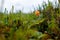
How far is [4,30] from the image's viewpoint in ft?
5.37

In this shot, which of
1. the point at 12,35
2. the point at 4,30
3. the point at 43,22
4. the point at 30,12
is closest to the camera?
the point at 12,35

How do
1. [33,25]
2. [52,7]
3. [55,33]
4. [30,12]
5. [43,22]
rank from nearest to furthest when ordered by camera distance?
[55,33] < [33,25] < [43,22] < [52,7] < [30,12]

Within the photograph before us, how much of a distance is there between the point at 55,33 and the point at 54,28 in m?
0.05

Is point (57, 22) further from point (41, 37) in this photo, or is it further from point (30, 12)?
point (30, 12)

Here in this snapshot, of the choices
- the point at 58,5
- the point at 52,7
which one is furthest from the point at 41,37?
the point at 58,5

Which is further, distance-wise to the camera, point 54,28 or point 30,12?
point 30,12

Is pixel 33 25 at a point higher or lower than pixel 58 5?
lower

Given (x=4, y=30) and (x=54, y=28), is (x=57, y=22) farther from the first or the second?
(x=4, y=30)

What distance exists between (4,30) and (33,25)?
0.47 metres

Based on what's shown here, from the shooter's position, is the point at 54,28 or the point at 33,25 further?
the point at 33,25

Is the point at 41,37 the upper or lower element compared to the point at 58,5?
lower

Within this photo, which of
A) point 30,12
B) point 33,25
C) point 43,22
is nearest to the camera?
point 33,25

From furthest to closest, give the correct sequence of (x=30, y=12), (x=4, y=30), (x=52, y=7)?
(x=30, y=12), (x=52, y=7), (x=4, y=30)

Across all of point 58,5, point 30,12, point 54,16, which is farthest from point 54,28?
point 30,12
